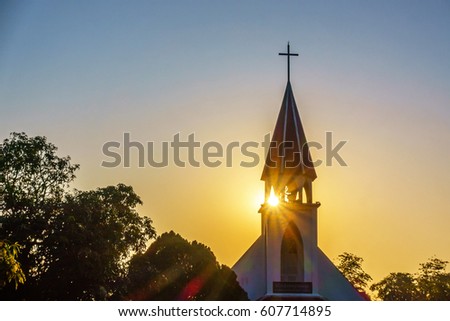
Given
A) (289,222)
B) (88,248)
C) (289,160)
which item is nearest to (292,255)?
(289,222)

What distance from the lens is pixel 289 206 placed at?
101 ft

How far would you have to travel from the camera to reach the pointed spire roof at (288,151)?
30.2 metres

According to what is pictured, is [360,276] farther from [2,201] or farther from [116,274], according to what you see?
[2,201]

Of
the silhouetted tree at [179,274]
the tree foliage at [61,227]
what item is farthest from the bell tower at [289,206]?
the tree foliage at [61,227]

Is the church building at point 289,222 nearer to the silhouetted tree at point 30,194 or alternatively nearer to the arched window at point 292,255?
the arched window at point 292,255

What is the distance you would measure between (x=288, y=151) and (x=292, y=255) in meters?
3.73

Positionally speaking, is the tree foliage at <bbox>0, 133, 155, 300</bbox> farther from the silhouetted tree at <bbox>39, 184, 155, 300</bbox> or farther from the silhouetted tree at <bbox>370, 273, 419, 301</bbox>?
the silhouetted tree at <bbox>370, 273, 419, 301</bbox>

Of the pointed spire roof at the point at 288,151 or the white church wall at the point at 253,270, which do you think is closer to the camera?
the pointed spire roof at the point at 288,151

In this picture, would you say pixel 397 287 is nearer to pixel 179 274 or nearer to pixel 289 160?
pixel 289 160

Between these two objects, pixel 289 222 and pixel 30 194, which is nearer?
pixel 30 194

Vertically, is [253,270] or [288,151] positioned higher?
[288,151]

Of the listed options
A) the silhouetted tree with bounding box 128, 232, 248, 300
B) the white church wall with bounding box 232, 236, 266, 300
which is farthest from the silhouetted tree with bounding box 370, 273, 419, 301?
the silhouetted tree with bounding box 128, 232, 248, 300

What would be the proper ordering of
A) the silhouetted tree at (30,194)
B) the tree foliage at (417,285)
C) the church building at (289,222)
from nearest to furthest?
the silhouetted tree at (30,194) < the church building at (289,222) < the tree foliage at (417,285)
